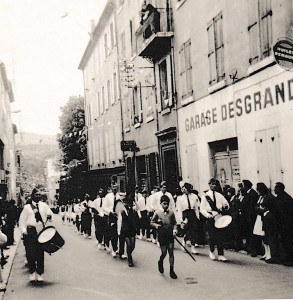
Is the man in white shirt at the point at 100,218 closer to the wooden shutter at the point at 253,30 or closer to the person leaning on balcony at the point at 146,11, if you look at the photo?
the wooden shutter at the point at 253,30

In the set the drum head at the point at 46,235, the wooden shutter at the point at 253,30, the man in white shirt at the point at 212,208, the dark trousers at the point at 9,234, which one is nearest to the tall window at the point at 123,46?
the dark trousers at the point at 9,234

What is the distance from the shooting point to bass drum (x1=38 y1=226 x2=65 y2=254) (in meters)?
9.61

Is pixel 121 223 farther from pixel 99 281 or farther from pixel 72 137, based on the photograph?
pixel 72 137

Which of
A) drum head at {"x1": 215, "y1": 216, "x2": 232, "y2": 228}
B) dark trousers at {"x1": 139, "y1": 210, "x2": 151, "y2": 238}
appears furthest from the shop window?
drum head at {"x1": 215, "y1": 216, "x2": 232, "y2": 228}

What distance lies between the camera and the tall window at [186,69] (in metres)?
17.2

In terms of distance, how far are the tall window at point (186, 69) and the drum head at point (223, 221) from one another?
24.0 feet

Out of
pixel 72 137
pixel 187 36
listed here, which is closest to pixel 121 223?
pixel 187 36

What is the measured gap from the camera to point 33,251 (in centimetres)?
983

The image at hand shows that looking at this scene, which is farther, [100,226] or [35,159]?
[35,159]

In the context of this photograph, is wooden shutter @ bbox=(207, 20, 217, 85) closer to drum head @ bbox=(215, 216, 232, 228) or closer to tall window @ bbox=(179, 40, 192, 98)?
tall window @ bbox=(179, 40, 192, 98)

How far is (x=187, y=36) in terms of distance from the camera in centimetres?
1716

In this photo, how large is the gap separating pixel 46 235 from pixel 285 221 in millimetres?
4283

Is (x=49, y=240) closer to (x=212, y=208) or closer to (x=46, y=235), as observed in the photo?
(x=46, y=235)

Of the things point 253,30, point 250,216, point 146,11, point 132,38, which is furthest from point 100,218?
point 132,38
